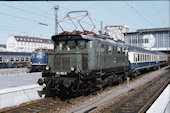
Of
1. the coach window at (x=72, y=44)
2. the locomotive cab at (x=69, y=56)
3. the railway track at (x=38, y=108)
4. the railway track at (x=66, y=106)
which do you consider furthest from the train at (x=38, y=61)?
the railway track at (x=38, y=108)

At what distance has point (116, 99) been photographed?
11.4 metres

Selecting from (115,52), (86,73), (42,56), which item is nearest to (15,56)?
(42,56)

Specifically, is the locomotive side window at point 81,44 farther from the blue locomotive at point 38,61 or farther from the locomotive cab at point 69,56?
the blue locomotive at point 38,61

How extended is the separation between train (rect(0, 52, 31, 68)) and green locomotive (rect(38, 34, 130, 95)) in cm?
2486

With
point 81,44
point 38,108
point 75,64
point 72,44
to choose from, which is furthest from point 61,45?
point 38,108

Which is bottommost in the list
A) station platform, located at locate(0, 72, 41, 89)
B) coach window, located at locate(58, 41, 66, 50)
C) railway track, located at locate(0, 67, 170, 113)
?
railway track, located at locate(0, 67, 170, 113)

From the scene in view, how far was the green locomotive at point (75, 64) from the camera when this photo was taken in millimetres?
10695

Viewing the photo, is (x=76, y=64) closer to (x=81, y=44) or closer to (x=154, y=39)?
(x=81, y=44)

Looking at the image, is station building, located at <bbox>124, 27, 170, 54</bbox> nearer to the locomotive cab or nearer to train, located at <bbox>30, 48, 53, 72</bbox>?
train, located at <bbox>30, 48, 53, 72</bbox>

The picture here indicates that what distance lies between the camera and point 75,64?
35.3ft

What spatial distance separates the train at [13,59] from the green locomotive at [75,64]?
24.9 meters

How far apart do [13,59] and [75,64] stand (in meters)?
28.2

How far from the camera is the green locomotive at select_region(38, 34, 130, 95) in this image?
10.7 meters

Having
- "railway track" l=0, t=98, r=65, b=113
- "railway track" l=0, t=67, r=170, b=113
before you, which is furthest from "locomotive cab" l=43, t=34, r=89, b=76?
"railway track" l=0, t=98, r=65, b=113
